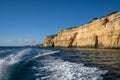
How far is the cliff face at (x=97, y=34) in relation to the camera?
5085 cm

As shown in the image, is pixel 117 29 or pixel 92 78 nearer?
pixel 92 78

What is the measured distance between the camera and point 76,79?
434 inches

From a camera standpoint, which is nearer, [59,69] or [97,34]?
[59,69]

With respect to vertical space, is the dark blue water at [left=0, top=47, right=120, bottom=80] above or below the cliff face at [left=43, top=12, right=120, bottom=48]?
below

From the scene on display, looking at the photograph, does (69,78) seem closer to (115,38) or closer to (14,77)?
(14,77)

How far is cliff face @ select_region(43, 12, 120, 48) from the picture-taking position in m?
50.8

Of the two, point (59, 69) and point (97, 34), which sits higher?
point (97, 34)

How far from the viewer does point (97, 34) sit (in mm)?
62406

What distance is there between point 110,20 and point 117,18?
171 inches

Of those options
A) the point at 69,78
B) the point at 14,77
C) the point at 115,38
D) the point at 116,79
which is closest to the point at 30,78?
the point at 14,77

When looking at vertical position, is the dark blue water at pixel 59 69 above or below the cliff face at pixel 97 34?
below

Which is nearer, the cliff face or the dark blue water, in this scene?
the dark blue water

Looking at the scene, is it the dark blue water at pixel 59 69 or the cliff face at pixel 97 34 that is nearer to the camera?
the dark blue water at pixel 59 69

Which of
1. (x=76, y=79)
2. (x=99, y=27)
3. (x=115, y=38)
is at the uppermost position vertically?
(x=99, y=27)
